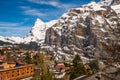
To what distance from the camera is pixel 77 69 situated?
70625 millimetres

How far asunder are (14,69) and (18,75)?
1.54 meters

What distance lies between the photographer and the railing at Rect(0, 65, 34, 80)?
49.2 m

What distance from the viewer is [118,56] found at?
14.6 meters

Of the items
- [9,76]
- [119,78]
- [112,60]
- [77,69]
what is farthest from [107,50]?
[77,69]

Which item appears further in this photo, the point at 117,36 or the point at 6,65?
the point at 6,65

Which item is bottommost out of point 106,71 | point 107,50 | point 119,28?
point 106,71

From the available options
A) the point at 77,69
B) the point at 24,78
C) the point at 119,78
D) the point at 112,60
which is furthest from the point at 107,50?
the point at 77,69

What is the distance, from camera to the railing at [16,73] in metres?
49.2

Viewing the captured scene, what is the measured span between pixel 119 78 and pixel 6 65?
39288 mm

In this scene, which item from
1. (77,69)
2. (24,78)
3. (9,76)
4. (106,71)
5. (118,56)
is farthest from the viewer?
(77,69)

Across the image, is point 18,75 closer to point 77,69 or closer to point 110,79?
point 77,69

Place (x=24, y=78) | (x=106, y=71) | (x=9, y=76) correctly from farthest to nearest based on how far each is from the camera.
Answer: (x=24, y=78) < (x=9, y=76) < (x=106, y=71)

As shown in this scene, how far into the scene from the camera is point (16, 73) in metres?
52.7

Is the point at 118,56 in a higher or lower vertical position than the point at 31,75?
higher
